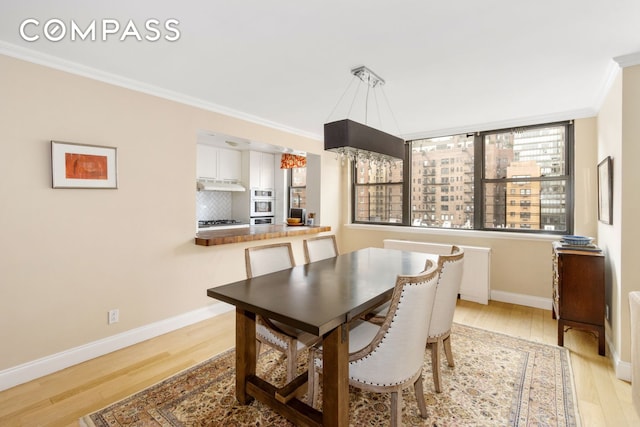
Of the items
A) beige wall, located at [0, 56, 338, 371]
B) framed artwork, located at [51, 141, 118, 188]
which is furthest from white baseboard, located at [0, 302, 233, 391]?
framed artwork, located at [51, 141, 118, 188]

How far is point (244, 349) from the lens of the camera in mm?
2010

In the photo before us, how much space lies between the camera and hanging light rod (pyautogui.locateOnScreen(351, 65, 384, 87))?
246 centimetres

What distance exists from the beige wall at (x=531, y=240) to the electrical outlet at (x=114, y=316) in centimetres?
376

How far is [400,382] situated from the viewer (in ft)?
5.13

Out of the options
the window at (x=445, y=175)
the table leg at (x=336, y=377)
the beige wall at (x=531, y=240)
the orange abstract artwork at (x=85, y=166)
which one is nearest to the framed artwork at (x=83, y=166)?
the orange abstract artwork at (x=85, y=166)

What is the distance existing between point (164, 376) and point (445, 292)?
2144 mm

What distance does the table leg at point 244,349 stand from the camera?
199 centimetres

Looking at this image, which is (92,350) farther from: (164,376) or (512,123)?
(512,123)

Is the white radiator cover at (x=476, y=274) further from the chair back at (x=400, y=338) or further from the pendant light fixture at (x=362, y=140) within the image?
the chair back at (x=400, y=338)

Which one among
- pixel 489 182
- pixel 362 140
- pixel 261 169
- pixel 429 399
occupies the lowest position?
pixel 429 399

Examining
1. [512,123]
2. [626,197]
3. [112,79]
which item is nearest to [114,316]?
[112,79]

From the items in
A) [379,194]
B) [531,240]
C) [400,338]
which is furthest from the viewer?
[379,194]

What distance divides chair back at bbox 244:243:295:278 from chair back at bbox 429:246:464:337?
4.07ft

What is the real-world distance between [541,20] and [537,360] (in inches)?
99.3
